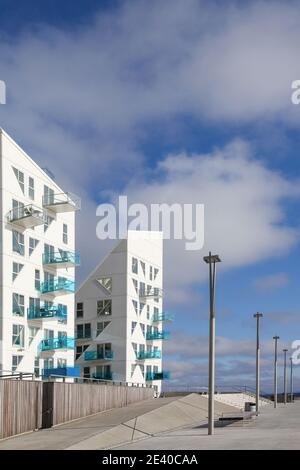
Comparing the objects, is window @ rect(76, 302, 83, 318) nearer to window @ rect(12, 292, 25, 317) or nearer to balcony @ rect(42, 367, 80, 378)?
balcony @ rect(42, 367, 80, 378)

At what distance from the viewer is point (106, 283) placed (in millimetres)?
73812

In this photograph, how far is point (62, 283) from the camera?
2265 inches

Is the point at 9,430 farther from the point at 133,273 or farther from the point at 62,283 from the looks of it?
the point at 133,273

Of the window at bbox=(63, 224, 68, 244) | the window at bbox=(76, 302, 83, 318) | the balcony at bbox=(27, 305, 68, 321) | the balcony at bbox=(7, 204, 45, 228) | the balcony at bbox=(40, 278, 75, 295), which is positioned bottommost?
the window at bbox=(76, 302, 83, 318)

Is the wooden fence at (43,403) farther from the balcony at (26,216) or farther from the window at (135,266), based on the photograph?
the window at (135,266)

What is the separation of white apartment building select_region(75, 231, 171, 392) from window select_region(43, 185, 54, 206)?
16127 millimetres

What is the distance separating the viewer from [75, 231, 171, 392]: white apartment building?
71.8 m

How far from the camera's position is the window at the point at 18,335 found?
168ft

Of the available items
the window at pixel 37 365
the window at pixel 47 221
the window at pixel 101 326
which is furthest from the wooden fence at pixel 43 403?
the window at pixel 101 326

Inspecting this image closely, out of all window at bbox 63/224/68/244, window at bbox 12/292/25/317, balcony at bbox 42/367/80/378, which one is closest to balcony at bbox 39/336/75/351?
balcony at bbox 42/367/80/378

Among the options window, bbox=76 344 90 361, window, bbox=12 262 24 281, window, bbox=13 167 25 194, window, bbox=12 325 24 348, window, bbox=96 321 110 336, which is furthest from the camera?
window, bbox=76 344 90 361

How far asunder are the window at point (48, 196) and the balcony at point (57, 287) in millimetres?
6281

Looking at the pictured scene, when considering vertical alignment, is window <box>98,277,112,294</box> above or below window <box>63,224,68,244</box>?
below
